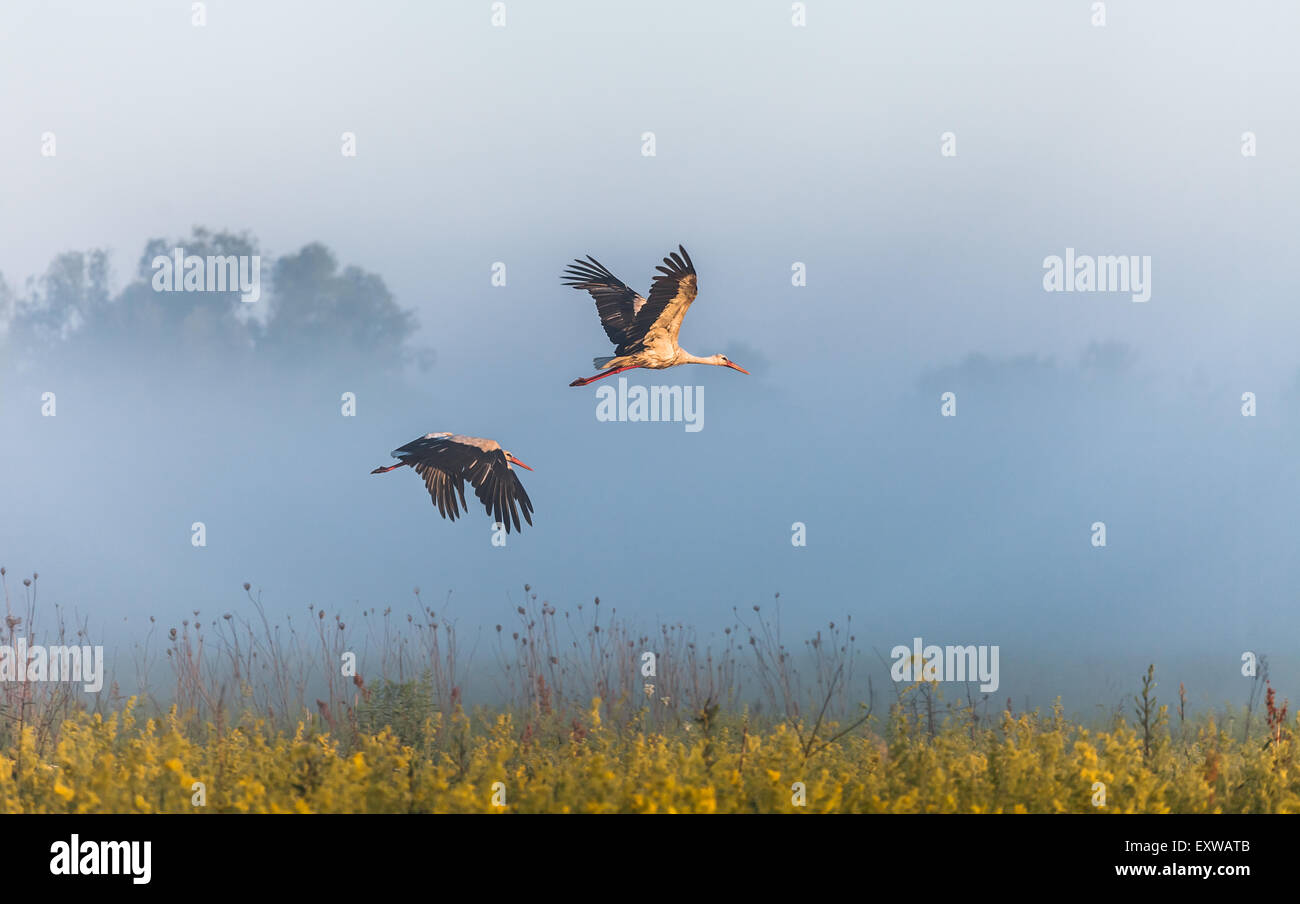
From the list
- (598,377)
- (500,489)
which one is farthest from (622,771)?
(598,377)

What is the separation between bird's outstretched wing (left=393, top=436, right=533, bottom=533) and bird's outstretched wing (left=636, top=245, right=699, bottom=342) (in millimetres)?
2021

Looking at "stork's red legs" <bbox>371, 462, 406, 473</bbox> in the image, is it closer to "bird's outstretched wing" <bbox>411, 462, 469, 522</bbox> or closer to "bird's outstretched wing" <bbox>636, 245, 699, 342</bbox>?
"bird's outstretched wing" <bbox>411, 462, 469, 522</bbox>

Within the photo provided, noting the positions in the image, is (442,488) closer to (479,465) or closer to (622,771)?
(479,465)

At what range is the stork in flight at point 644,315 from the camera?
9242mm

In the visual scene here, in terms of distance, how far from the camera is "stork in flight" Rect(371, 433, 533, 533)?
8.34m

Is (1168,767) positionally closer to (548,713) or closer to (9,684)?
(548,713)

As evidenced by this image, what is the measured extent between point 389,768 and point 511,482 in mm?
2819

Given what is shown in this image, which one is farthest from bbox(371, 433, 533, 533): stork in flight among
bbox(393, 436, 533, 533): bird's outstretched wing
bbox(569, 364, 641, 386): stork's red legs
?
bbox(569, 364, 641, 386): stork's red legs

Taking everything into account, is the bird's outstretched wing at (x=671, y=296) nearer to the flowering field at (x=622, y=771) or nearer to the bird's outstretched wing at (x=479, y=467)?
the bird's outstretched wing at (x=479, y=467)

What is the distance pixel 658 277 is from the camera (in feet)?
30.2

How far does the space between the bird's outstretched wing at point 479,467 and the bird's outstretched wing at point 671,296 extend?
2021 mm

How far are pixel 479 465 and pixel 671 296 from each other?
2.30 meters
